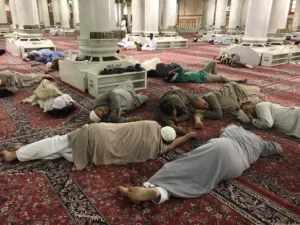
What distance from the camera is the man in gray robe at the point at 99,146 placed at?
2006 millimetres

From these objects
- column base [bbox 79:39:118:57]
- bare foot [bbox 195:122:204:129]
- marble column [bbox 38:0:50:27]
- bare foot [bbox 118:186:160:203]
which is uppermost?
marble column [bbox 38:0:50:27]

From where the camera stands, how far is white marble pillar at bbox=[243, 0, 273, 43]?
6.55 metres

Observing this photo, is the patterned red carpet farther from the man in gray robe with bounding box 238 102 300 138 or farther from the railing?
the railing

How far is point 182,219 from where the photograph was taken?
1551 millimetres

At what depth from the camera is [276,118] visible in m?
2.84

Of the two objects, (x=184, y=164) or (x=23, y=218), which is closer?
(x=23, y=218)

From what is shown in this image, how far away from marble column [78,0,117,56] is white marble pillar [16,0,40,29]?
409 centimetres

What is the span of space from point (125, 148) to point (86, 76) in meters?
2.30

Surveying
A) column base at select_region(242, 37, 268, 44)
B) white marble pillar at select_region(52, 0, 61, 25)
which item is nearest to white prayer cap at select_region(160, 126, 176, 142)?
column base at select_region(242, 37, 268, 44)

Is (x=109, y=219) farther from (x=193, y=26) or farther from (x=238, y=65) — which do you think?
(x=193, y=26)

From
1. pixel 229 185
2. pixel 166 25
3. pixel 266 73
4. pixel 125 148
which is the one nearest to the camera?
pixel 229 185

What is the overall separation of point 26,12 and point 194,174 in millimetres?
7660

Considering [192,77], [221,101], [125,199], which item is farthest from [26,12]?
[125,199]

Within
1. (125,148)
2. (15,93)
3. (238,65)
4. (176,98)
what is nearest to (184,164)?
(125,148)
